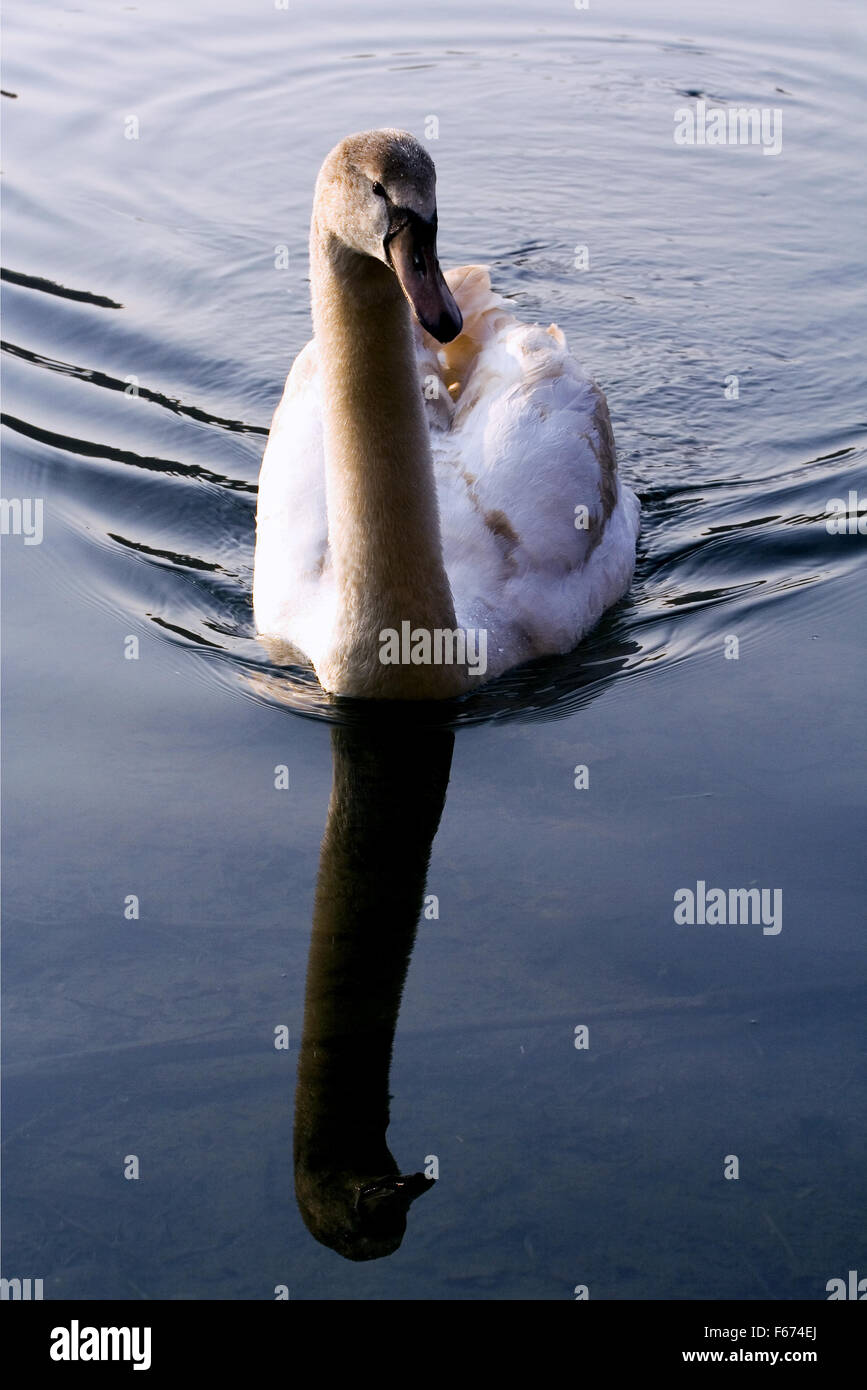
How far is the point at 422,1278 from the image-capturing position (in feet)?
14.7

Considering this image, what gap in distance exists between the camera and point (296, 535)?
7.66 meters

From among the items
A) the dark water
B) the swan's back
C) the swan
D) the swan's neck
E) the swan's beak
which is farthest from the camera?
the swan's back

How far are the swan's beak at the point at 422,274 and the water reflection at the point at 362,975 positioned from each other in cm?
180

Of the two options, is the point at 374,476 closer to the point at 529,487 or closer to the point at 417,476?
the point at 417,476

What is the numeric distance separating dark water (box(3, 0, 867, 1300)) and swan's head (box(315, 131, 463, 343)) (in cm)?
188

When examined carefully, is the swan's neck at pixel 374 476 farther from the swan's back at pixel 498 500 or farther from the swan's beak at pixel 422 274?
the swan's beak at pixel 422 274

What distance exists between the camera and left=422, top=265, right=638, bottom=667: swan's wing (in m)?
7.45

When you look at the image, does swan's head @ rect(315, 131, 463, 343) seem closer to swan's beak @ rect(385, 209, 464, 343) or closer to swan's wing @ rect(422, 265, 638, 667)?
swan's beak @ rect(385, 209, 464, 343)

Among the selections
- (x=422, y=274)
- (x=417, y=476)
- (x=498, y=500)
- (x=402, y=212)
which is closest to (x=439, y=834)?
(x=417, y=476)

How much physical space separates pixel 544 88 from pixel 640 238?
320cm

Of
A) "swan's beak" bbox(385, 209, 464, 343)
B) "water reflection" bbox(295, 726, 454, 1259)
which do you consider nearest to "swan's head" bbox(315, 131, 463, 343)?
"swan's beak" bbox(385, 209, 464, 343)

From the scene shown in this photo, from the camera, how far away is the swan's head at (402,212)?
5.57m

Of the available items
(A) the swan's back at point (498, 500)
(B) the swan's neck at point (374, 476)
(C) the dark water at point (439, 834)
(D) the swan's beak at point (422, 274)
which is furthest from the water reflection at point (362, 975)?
(D) the swan's beak at point (422, 274)

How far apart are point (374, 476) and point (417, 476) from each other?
0.54ft
